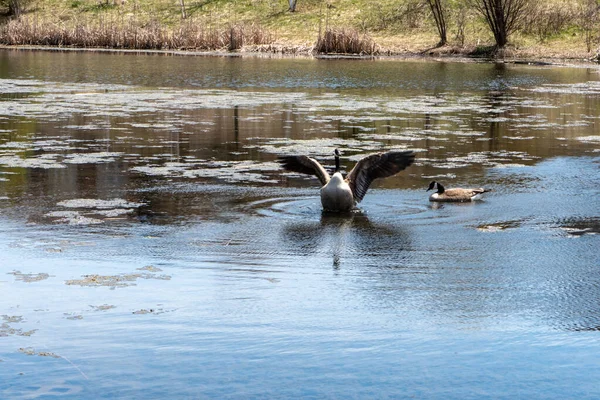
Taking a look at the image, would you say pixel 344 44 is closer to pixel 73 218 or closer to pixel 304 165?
pixel 304 165

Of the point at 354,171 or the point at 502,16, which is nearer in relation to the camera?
the point at 354,171

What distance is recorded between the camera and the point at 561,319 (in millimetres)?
6609

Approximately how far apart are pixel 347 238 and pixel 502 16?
128 ft

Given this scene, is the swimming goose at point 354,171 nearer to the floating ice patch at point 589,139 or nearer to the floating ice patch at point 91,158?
the floating ice patch at point 91,158

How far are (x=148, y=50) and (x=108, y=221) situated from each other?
4044cm

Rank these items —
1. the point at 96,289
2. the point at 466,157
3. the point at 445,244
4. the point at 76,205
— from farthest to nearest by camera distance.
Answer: the point at 466,157 < the point at 76,205 < the point at 445,244 < the point at 96,289

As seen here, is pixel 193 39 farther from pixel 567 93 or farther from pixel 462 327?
pixel 462 327

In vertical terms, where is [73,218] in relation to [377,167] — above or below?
below

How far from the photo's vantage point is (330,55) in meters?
48.1

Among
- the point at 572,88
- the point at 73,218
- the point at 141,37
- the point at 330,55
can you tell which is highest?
the point at 141,37

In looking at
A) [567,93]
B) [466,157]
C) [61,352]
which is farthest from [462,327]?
[567,93]

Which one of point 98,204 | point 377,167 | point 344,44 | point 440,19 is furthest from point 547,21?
point 98,204

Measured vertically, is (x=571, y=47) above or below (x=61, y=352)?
above

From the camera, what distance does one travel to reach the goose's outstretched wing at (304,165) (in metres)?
10.7
